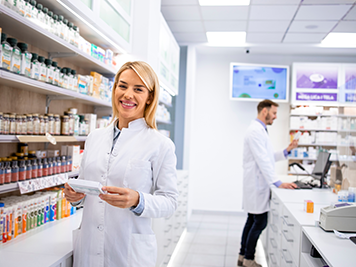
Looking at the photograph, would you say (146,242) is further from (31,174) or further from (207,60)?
(207,60)

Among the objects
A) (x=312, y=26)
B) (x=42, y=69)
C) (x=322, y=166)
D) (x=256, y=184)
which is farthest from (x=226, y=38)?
(x=42, y=69)

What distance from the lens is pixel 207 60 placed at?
21.0 feet

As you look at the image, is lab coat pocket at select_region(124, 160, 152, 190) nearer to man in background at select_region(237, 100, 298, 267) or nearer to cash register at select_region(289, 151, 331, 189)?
man in background at select_region(237, 100, 298, 267)

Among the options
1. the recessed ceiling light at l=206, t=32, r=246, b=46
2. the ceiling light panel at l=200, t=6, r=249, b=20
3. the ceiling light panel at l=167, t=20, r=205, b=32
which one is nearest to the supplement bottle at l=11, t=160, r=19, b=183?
the ceiling light panel at l=200, t=6, r=249, b=20

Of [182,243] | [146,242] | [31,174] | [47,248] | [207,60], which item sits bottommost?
[182,243]

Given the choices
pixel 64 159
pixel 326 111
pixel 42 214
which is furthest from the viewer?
pixel 326 111

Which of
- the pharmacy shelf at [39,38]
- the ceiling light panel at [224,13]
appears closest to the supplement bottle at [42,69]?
the pharmacy shelf at [39,38]

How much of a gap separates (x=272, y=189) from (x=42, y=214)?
2298 millimetres

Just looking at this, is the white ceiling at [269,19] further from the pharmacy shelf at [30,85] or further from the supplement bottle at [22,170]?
the supplement bottle at [22,170]

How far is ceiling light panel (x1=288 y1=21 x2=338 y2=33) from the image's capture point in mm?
4582

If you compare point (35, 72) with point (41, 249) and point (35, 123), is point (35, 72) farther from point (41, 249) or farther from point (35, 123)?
point (41, 249)

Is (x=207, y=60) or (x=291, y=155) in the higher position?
(x=207, y=60)

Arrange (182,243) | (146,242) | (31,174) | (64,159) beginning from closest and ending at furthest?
(146,242), (31,174), (64,159), (182,243)

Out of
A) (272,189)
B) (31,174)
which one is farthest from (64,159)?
(272,189)
